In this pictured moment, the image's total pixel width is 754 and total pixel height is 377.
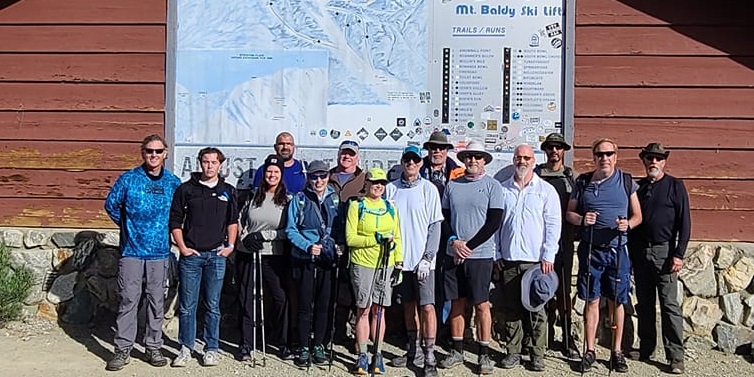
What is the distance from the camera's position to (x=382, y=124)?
7.00m

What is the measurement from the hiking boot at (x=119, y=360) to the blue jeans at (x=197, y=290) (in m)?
0.41

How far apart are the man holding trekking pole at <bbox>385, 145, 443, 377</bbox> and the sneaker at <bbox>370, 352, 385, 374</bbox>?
0.27m

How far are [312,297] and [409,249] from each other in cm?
87

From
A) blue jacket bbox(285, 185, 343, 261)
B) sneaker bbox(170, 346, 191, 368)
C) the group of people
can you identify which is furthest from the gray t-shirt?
sneaker bbox(170, 346, 191, 368)

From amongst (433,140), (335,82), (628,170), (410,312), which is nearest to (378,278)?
(410,312)

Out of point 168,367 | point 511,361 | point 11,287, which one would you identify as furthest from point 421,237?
point 11,287

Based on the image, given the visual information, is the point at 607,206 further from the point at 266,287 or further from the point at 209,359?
the point at 209,359

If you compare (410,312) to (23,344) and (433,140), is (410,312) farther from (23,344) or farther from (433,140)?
(23,344)

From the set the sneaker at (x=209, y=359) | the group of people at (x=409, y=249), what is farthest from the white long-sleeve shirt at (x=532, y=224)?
the sneaker at (x=209, y=359)

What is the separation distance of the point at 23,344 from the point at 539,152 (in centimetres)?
477

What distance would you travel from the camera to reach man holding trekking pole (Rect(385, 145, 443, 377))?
5.66 meters

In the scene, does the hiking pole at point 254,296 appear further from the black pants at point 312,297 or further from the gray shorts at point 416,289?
the gray shorts at point 416,289

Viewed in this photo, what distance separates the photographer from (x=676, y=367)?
5.83 meters

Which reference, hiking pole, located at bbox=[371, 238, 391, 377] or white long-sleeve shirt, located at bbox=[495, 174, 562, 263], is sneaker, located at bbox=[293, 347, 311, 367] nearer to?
hiking pole, located at bbox=[371, 238, 391, 377]
